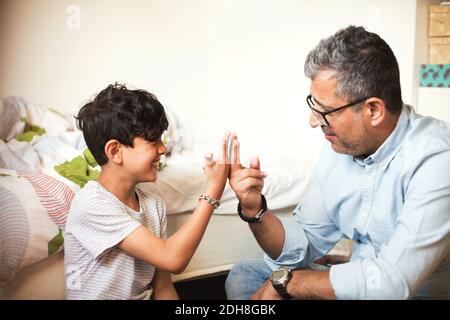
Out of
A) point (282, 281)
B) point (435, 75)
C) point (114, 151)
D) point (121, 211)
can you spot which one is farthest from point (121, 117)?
point (435, 75)

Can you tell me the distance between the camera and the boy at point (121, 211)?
0.84 metres

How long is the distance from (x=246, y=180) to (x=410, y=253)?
0.32 metres

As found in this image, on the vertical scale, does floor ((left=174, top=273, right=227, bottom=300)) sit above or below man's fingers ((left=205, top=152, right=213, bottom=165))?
below

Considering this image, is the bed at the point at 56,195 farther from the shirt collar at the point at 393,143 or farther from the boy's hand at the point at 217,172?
the shirt collar at the point at 393,143

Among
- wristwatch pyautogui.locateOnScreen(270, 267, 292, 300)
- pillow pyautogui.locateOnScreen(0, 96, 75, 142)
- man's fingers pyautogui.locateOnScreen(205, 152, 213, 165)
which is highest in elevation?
pillow pyautogui.locateOnScreen(0, 96, 75, 142)

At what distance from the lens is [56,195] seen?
3.19ft

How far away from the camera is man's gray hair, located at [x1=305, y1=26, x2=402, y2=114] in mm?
880

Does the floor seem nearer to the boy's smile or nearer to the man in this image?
the man

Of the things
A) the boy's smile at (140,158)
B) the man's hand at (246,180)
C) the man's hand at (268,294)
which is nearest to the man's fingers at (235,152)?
the man's hand at (246,180)

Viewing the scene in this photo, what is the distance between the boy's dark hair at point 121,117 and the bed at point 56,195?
0.58ft

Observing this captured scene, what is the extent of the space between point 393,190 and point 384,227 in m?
0.08

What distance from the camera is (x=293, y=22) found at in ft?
4.53

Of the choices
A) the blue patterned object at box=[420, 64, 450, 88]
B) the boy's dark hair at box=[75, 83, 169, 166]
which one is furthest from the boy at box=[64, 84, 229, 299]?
the blue patterned object at box=[420, 64, 450, 88]
